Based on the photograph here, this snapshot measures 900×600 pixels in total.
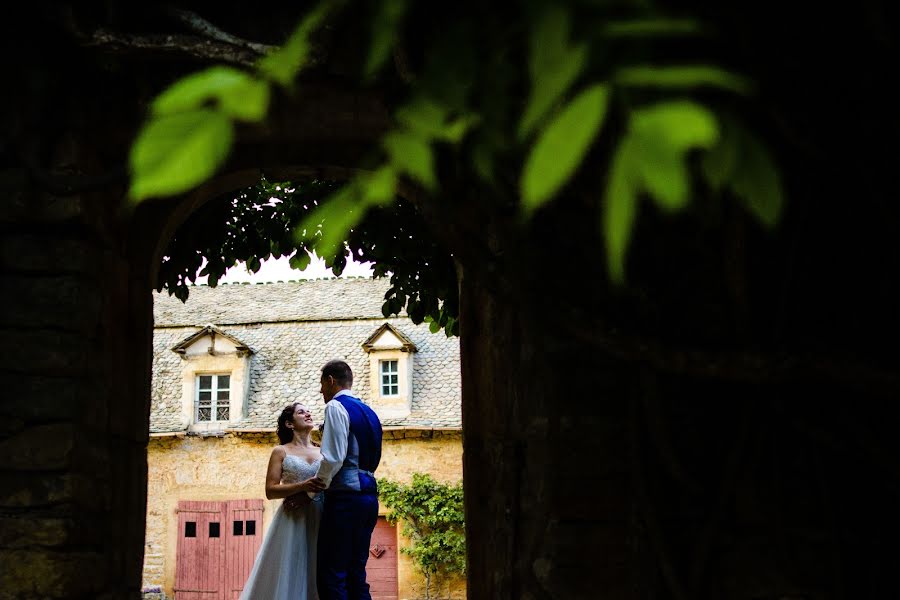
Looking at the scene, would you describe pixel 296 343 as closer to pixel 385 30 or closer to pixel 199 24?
pixel 199 24

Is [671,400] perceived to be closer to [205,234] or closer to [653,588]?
[653,588]

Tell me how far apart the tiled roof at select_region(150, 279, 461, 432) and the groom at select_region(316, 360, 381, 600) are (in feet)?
38.9

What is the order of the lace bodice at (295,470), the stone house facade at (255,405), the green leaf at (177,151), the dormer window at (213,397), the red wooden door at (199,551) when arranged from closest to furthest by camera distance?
1. the green leaf at (177,151)
2. the lace bodice at (295,470)
3. the stone house facade at (255,405)
4. the red wooden door at (199,551)
5. the dormer window at (213,397)

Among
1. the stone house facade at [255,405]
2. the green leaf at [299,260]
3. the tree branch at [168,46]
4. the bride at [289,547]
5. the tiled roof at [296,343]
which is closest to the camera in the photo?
the tree branch at [168,46]

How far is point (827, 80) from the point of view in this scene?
7.88ft

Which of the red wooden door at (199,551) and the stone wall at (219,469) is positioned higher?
the stone wall at (219,469)

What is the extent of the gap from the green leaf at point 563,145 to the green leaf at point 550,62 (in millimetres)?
21

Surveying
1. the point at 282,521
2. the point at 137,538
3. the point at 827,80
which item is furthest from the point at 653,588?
the point at 282,521

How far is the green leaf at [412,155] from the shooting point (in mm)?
828

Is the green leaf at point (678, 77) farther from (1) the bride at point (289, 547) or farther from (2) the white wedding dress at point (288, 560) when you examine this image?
(2) the white wedding dress at point (288, 560)

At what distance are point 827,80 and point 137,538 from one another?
9.13 feet

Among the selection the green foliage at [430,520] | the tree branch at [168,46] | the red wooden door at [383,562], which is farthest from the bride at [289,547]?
the red wooden door at [383,562]

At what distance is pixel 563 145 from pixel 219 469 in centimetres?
1719

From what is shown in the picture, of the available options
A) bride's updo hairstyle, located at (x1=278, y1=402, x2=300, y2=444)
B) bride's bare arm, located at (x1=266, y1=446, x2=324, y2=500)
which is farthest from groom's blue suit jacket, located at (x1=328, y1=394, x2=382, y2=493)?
bride's updo hairstyle, located at (x1=278, y1=402, x2=300, y2=444)
